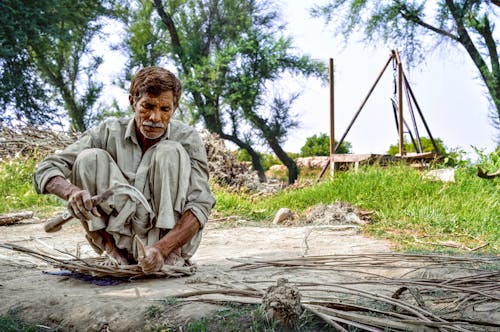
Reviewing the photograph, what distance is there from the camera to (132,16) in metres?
18.5

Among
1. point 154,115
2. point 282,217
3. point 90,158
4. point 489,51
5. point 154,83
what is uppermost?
point 489,51

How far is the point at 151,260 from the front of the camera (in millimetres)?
2643

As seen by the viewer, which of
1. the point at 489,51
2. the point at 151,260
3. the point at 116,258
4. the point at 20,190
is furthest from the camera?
the point at 489,51

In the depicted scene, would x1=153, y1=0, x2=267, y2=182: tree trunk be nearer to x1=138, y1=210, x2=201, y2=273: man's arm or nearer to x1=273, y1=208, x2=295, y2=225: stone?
x1=273, y1=208, x2=295, y2=225: stone

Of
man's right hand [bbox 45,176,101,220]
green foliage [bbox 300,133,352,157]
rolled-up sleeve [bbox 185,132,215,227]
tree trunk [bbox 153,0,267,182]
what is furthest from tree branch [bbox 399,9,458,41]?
man's right hand [bbox 45,176,101,220]

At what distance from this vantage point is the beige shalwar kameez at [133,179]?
275cm

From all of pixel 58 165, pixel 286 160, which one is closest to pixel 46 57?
pixel 286 160

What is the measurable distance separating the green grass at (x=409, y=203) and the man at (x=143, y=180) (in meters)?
2.23

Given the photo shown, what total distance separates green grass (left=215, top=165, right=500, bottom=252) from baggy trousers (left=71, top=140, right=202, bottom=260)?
233cm

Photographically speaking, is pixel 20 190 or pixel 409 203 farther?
pixel 20 190

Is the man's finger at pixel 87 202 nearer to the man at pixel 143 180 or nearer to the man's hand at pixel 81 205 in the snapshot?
the man's hand at pixel 81 205

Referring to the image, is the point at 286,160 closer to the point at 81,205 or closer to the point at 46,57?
the point at 46,57

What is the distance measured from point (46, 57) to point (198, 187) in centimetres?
1638

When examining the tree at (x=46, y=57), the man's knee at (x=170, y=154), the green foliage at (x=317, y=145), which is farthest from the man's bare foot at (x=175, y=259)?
the green foliage at (x=317, y=145)
